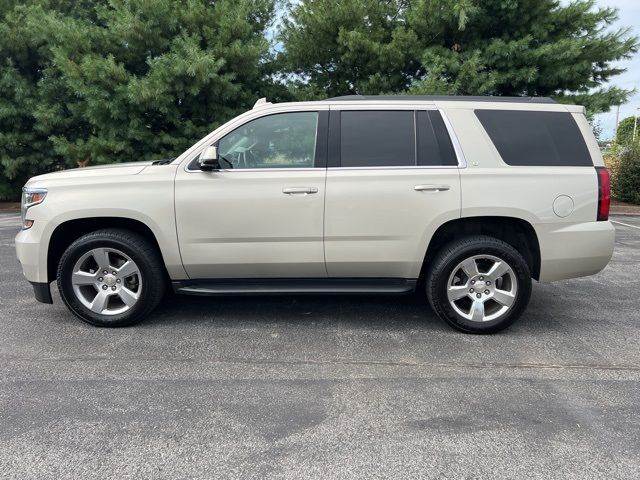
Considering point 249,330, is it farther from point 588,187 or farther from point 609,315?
point 609,315

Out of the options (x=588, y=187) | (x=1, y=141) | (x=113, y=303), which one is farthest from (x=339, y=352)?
(x=1, y=141)

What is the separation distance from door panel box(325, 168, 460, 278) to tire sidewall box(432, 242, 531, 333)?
255 mm

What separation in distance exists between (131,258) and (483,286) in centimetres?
296

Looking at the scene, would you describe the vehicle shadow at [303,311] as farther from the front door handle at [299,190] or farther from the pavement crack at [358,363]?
the front door handle at [299,190]

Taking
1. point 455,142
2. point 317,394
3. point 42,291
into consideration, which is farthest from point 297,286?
point 42,291

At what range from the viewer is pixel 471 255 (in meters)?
4.09

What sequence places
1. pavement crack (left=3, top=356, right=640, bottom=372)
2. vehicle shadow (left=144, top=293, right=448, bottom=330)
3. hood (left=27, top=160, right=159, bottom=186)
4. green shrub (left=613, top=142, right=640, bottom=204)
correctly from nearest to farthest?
pavement crack (left=3, top=356, right=640, bottom=372)
hood (left=27, top=160, right=159, bottom=186)
vehicle shadow (left=144, top=293, right=448, bottom=330)
green shrub (left=613, top=142, right=640, bottom=204)

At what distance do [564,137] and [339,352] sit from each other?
2600 mm

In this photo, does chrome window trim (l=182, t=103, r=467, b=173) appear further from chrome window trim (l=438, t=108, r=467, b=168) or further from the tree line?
the tree line

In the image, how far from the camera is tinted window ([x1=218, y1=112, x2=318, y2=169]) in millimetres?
4164

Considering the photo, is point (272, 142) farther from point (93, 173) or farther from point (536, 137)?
point (536, 137)

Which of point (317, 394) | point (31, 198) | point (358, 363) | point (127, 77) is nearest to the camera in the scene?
point (317, 394)

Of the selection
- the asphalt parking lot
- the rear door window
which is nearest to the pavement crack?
the asphalt parking lot

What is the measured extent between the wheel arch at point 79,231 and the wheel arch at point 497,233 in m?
2.36
